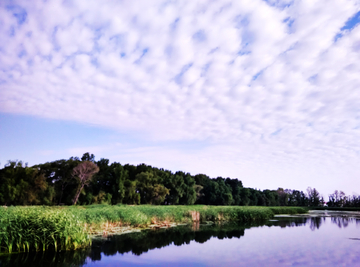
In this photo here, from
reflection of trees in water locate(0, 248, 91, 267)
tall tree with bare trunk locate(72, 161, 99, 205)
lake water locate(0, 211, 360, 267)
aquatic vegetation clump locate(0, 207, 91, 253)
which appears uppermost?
tall tree with bare trunk locate(72, 161, 99, 205)

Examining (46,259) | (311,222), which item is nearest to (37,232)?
(46,259)

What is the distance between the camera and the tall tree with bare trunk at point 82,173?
39.1m

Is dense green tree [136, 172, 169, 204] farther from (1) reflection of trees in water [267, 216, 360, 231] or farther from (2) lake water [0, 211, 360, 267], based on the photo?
Result: (2) lake water [0, 211, 360, 267]

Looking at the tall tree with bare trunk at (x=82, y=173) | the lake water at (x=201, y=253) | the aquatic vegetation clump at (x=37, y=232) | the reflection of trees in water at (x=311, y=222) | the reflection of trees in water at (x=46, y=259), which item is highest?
the tall tree with bare trunk at (x=82, y=173)

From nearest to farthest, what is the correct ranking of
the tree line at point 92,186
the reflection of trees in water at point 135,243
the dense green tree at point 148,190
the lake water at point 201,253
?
the lake water at point 201,253 → the reflection of trees in water at point 135,243 → the tree line at point 92,186 → the dense green tree at point 148,190

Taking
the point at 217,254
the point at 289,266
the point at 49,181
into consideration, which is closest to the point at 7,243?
the point at 217,254

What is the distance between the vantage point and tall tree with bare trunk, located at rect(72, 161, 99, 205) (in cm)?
3906

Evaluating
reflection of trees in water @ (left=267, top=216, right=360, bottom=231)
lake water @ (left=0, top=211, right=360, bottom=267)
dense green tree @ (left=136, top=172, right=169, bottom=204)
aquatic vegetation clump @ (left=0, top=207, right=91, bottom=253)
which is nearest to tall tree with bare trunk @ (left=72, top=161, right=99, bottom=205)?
dense green tree @ (left=136, top=172, right=169, bottom=204)

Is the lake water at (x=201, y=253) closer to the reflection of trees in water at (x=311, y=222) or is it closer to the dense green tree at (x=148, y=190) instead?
the reflection of trees in water at (x=311, y=222)

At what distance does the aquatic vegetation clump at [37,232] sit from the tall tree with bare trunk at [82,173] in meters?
28.2

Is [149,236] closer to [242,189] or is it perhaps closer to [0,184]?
[0,184]

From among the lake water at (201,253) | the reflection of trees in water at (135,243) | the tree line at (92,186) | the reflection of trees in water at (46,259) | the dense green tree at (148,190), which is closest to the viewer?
the reflection of trees in water at (46,259)

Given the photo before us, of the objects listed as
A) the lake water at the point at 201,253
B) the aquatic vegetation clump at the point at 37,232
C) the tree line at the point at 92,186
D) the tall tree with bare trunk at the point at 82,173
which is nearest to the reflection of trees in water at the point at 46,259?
the lake water at the point at 201,253

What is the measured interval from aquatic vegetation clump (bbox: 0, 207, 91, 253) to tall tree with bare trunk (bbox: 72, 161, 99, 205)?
92.6 feet
